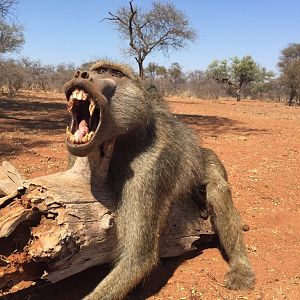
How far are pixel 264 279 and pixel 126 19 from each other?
22.8m

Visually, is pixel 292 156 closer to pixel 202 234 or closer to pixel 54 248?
pixel 202 234

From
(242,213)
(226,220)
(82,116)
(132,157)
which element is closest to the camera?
(82,116)

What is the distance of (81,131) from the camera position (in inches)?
107

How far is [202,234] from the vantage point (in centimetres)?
377

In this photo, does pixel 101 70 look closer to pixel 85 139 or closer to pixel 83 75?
pixel 83 75

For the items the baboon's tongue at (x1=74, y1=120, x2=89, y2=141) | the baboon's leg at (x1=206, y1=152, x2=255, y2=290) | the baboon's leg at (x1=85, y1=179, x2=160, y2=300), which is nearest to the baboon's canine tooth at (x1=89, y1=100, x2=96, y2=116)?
the baboon's tongue at (x1=74, y1=120, x2=89, y2=141)

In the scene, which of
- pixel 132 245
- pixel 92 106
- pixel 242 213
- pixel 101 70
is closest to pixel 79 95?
pixel 92 106

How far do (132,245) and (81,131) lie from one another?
2.61 ft

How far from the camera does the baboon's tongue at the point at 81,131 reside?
2.67 metres

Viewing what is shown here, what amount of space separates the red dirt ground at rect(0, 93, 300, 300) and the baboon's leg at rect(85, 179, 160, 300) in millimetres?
303

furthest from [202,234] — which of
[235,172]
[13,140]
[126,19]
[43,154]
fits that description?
[126,19]

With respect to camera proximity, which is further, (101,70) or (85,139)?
(101,70)

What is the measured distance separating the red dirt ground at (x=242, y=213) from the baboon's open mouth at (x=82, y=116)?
1145 mm

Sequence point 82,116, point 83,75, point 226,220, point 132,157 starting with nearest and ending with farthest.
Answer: point 83,75
point 82,116
point 132,157
point 226,220
